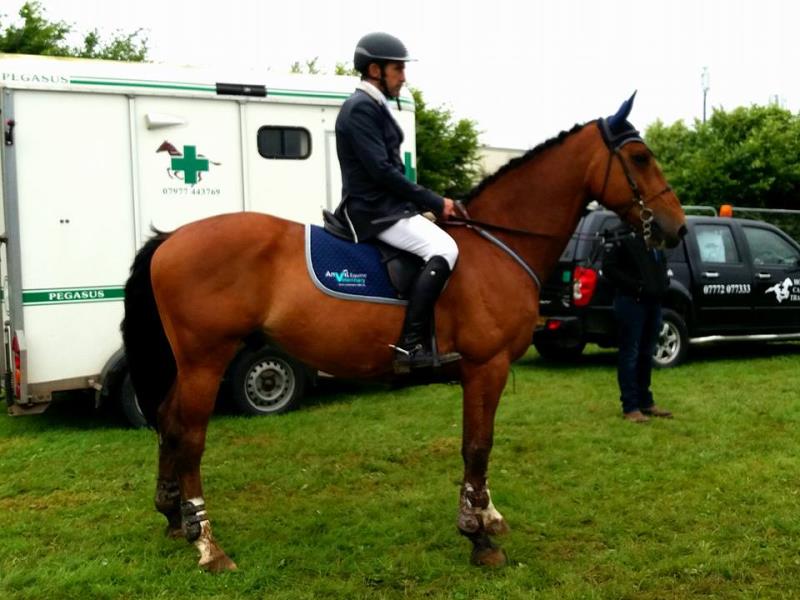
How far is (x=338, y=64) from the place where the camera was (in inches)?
1074

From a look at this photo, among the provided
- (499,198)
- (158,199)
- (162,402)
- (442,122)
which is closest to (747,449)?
(499,198)

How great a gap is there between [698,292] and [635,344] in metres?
3.51

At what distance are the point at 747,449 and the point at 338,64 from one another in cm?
2295

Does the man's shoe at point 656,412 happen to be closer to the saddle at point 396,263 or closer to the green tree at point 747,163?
the saddle at point 396,263

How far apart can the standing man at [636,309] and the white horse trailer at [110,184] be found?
10.5 feet

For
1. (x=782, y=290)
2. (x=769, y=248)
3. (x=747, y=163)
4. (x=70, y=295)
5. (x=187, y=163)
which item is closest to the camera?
(x=70, y=295)

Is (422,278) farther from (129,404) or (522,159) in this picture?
(129,404)

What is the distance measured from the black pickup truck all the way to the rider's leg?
18.4 feet

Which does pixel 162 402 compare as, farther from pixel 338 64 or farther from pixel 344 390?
pixel 338 64

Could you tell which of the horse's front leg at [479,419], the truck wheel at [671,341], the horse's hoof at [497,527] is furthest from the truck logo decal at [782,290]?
the horse's front leg at [479,419]

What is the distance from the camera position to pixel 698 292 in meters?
11.0

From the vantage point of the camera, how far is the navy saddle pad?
4547 millimetres

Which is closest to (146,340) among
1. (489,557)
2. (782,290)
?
(489,557)

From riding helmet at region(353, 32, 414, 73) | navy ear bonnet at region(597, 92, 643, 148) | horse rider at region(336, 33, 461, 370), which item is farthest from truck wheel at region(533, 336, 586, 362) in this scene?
riding helmet at region(353, 32, 414, 73)
